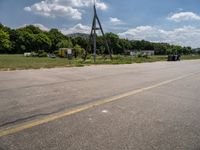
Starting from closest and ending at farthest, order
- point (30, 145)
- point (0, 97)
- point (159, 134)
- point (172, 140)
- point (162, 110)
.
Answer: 1. point (30, 145)
2. point (172, 140)
3. point (159, 134)
4. point (162, 110)
5. point (0, 97)

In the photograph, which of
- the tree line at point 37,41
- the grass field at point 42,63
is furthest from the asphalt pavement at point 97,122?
the tree line at point 37,41

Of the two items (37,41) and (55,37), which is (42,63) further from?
(55,37)

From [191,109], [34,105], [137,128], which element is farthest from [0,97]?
[191,109]

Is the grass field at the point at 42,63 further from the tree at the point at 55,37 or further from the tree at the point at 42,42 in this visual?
the tree at the point at 55,37

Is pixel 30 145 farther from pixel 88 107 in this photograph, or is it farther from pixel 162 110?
pixel 162 110

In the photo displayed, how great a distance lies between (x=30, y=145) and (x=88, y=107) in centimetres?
227

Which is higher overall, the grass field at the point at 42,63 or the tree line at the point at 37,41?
the tree line at the point at 37,41

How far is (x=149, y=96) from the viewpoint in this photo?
6.96 m

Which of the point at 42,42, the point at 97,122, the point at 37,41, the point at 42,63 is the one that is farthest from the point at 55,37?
the point at 97,122

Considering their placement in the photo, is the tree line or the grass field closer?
the grass field

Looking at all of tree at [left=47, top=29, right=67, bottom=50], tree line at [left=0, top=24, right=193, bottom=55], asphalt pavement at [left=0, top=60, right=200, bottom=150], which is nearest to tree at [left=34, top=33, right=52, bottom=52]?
tree line at [left=0, top=24, right=193, bottom=55]

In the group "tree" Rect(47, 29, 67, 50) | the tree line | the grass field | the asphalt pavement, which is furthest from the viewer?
"tree" Rect(47, 29, 67, 50)

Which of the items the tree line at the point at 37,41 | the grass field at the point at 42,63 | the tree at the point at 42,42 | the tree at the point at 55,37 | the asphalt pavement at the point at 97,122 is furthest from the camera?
the tree at the point at 55,37

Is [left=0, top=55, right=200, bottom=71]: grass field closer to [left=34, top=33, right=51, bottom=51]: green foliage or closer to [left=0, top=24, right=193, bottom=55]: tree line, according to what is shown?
[left=0, top=24, right=193, bottom=55]: tree line
